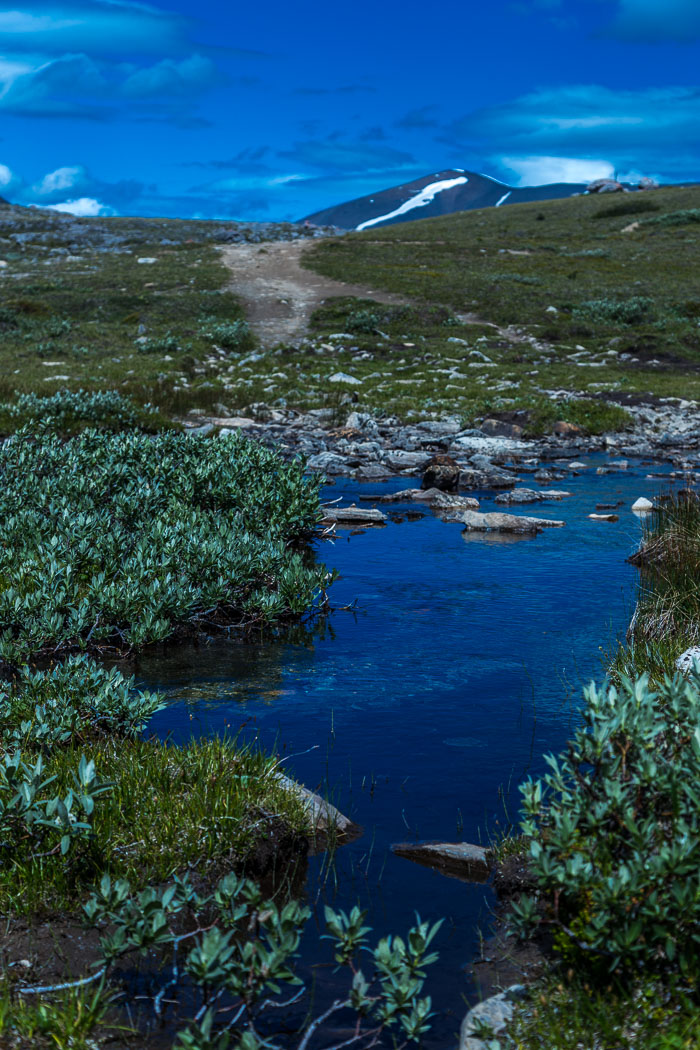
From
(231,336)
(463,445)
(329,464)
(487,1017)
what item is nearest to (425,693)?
(487,1017)

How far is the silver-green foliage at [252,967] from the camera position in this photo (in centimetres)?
363

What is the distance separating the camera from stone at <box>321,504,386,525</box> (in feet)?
49.9

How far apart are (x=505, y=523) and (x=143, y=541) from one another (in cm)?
627

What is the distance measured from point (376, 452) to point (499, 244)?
5656cm

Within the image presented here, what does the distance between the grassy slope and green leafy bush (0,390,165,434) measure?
8065 mm

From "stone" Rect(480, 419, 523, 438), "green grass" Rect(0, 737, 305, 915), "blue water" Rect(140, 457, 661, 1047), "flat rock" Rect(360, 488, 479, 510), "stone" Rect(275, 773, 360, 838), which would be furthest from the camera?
"stone" Rect(480, 419, 523, 438)

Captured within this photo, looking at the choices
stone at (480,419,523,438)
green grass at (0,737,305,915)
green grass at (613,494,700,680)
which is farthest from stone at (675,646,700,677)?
stone at (480,419,523,438)

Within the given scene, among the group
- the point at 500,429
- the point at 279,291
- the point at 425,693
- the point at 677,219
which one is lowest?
the point at 425,693

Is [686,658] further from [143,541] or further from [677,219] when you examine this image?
[677,219]

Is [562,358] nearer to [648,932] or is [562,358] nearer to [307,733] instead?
[307,733]

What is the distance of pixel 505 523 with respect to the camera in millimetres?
14625

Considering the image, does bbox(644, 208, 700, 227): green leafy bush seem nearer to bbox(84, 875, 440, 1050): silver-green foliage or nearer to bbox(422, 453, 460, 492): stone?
bbox(422, 453, 460, 492): stone

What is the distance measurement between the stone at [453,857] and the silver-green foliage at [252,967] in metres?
0.93

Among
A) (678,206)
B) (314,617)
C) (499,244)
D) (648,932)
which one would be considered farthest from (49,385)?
(678,206)
